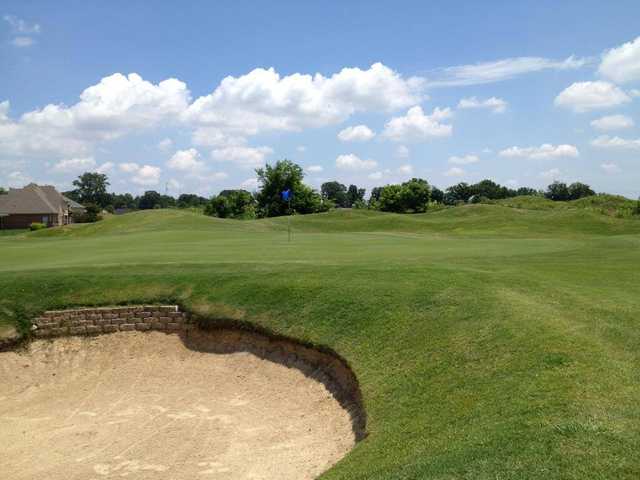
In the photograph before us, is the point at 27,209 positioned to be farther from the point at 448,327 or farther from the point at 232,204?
the point at 448,327

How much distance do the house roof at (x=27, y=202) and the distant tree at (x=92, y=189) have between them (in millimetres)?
86830

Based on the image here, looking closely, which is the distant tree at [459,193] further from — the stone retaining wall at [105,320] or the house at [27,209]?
the stone retaining wall at [105,320]

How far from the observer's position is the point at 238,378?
1433cm

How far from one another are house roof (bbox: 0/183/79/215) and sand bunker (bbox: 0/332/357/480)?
8616 cm

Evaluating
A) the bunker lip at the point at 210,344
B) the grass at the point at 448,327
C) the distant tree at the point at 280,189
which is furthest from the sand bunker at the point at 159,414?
the distant tree at the point at 280,189

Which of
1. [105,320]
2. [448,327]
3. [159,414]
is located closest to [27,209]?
[105,320]

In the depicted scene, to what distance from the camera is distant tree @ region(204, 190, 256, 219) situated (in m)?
103

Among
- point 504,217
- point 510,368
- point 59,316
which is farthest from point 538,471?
point 504,217

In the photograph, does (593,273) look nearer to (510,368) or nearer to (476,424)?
(510,368)

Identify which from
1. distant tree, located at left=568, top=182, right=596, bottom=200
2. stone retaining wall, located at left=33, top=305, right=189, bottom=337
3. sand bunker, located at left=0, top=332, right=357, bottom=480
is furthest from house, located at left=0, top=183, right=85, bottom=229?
distant tree, located at left=568, top=182, right=596, bottom=200

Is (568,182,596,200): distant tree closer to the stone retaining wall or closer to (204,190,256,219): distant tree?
(204,190,256,219): distant tree

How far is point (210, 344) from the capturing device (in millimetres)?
15805

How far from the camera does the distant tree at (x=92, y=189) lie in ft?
603

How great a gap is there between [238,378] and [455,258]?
9690 millimetres
